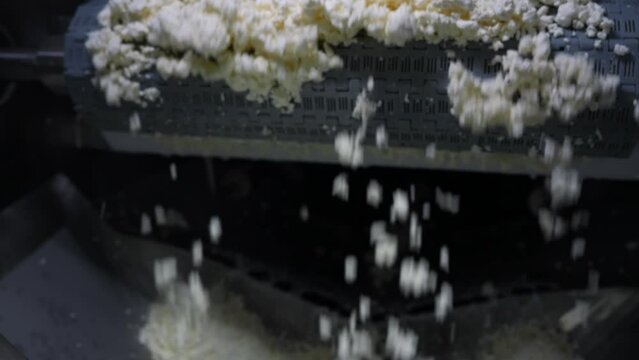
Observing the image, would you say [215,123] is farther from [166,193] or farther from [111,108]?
[166,193]

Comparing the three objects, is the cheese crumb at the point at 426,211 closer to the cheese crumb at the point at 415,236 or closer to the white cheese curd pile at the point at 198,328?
the cheese crumb at the point at 415,236

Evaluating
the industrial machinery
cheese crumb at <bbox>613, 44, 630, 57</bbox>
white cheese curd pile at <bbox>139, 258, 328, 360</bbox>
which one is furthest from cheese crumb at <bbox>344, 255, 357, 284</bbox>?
cheese crumb at <bbox>613, 44, 630, 57</bbox>

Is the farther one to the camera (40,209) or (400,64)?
(40,209)

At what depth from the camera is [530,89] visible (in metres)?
0.69

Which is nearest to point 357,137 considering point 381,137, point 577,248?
point 381,137

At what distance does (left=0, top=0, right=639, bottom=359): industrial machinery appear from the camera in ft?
2.39

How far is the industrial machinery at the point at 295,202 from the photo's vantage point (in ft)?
2.39

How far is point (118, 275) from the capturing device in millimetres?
931

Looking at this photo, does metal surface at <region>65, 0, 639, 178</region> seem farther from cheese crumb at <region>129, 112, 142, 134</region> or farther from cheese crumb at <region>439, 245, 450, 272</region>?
cheese crumb at <region>439, 245, 450, 272</region>

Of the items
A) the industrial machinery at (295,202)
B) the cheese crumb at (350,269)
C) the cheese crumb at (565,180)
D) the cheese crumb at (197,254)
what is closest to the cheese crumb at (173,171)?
the industrial machinery at (295,202)

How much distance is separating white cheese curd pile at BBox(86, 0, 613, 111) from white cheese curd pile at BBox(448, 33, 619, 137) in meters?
0.03

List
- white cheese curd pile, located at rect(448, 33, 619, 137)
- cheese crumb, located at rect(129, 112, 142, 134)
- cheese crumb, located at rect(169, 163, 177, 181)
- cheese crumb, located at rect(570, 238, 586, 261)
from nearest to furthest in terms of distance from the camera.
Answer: white cheese curd pile, located at rect(448, 33, 619, 137) → cheese crumb, located at rect(129, 112, 142, 134) → cheese crumb, located at rect(570, 238, 586, 261) → cheese crumb, located at rect(169, 163, 177, 181)

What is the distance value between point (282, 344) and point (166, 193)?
0.28 metres

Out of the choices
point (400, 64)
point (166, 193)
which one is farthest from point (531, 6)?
point (166, 193)
